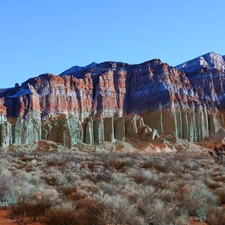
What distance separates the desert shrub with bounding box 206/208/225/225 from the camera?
5.70 metres

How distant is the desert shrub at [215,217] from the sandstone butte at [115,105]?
54524 mm

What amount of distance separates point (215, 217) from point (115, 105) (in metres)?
81.4

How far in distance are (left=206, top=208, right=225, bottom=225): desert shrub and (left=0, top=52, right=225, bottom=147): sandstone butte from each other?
54.5 metres

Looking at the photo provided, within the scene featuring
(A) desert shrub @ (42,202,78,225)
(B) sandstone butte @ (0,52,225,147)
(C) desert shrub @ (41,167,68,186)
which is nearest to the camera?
(A) desert shrub @ (42,202,78,225)

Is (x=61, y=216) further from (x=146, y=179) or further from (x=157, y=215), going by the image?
(x=146, y=179)

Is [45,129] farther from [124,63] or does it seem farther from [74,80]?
[124,63]

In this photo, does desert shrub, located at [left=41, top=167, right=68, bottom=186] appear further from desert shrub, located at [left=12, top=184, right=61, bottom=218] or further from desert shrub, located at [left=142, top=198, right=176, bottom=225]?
desert shrub, located at [left=142, top=198, right=176, bottom=225]

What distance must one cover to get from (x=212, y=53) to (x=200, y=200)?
442 ft

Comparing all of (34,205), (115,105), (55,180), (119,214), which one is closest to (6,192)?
(34,205)

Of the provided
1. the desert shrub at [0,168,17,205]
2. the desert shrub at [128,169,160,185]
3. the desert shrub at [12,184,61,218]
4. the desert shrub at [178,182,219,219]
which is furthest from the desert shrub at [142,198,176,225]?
the desert shrub at [128,169,160,185]

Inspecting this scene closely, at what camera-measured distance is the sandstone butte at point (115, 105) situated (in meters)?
65.9

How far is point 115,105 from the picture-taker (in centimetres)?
8712

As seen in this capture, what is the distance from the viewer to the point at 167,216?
5.55m

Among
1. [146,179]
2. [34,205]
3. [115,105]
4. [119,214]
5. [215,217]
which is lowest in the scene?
[146,179]
